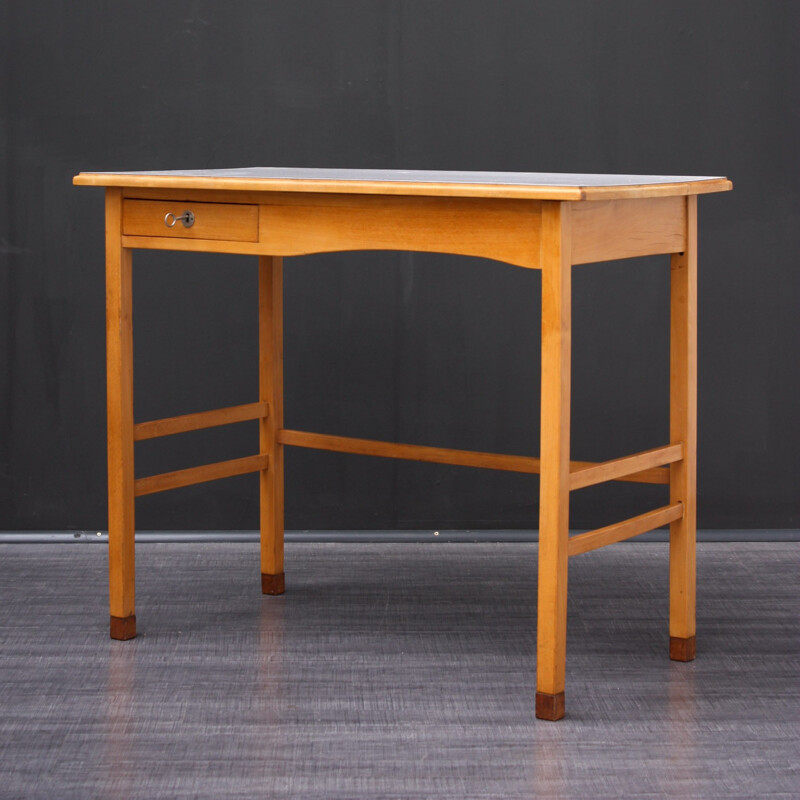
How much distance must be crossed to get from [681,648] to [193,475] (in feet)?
3.64

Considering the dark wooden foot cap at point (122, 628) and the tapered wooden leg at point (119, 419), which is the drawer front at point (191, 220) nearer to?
the tapered wooden leg at point (119, 419)

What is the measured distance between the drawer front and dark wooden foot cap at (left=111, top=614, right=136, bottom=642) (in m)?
0.82

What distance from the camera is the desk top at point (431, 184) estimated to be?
227cm

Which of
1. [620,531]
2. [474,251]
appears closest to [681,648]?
→ [620,531]

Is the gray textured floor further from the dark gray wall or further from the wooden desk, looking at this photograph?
the dark gray wall

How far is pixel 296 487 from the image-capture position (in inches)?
148

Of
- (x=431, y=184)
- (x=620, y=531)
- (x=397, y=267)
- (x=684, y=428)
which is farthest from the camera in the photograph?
(x=397, y=267)

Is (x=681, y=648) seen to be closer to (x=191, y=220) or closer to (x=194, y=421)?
(x=194, y=421)

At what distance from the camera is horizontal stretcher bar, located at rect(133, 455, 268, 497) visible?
2.88m

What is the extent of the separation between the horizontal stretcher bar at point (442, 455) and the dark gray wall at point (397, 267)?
626mm

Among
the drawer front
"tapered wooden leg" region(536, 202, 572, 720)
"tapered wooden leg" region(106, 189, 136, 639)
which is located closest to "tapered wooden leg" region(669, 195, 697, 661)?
"tapered wooden leg" region(536, 202, 572, 720)

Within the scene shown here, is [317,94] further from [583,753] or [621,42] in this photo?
[583,753]

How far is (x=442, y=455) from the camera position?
2.91 meters

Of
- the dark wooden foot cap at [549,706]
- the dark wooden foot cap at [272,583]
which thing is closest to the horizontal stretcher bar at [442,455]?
the dark wooden foot cap at [272,583]
